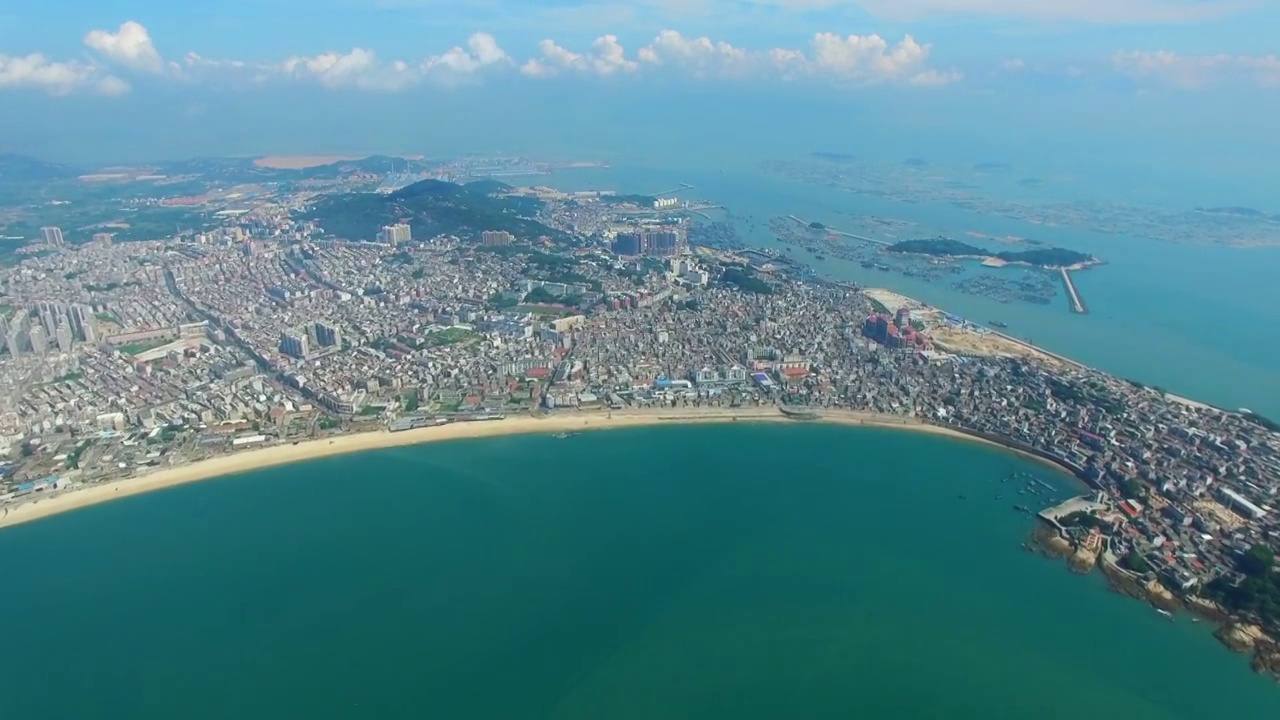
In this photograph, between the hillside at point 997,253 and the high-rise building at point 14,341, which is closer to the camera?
the high-rise building at point 14,341

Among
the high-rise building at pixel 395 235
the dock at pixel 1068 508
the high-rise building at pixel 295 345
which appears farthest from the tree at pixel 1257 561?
the high-rise building at pixel 395 235

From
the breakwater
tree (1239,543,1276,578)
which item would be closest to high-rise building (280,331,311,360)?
the breakwater

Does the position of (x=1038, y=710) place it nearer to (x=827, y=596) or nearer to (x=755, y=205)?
(x=827, y=596)

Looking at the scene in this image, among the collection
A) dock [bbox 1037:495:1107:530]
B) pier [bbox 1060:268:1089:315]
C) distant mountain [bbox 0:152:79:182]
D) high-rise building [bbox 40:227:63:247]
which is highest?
distant mountain [bbox 0:152:79:182]

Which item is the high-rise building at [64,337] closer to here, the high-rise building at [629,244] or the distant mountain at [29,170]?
the high-rise building at [629,244]

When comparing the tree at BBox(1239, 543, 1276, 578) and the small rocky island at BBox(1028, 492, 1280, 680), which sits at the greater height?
the tree at BBox(1239, 543, 1276, 578)

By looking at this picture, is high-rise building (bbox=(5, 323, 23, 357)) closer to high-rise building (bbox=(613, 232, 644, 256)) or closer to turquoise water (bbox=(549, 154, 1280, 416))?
high-rise building (bbox=(613, 232, 644, 256))

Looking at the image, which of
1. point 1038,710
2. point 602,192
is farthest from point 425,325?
point 602,192
